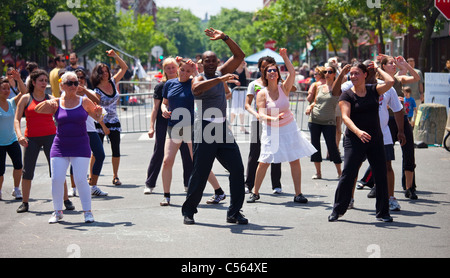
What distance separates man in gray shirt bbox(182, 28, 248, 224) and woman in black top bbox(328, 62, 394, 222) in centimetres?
117

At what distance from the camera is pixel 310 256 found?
20.5 ft

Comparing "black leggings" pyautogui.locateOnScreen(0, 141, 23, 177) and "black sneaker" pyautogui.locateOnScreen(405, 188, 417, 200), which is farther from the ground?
"black leggings" pyautogui.locateOnScreen(0, 141, 23, 177)

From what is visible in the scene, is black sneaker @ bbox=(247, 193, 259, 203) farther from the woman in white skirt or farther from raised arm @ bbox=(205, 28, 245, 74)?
raised arm @ bbox=(205, 28, 245, 74)

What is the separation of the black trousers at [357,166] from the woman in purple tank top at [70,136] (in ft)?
9.33

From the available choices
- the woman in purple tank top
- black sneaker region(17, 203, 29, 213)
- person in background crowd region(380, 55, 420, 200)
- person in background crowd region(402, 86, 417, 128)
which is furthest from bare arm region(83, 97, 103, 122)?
person in background crowd region(402, 86, 417, 128)

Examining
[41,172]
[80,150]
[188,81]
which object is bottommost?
[41,172]

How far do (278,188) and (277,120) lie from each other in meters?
1.57

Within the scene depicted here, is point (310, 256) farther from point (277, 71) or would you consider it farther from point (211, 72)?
point (277, 71)

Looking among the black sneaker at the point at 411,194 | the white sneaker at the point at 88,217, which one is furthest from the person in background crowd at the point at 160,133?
the black sneaker at the point at 411,194

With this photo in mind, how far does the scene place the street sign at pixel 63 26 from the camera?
22.7 m

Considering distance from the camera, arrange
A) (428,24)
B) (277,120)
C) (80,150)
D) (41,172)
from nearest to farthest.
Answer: (80,150)
(277,120)
(41,172)
(428,24)

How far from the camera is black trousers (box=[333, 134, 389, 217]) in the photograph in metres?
7.71

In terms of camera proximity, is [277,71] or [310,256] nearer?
[310,256]
